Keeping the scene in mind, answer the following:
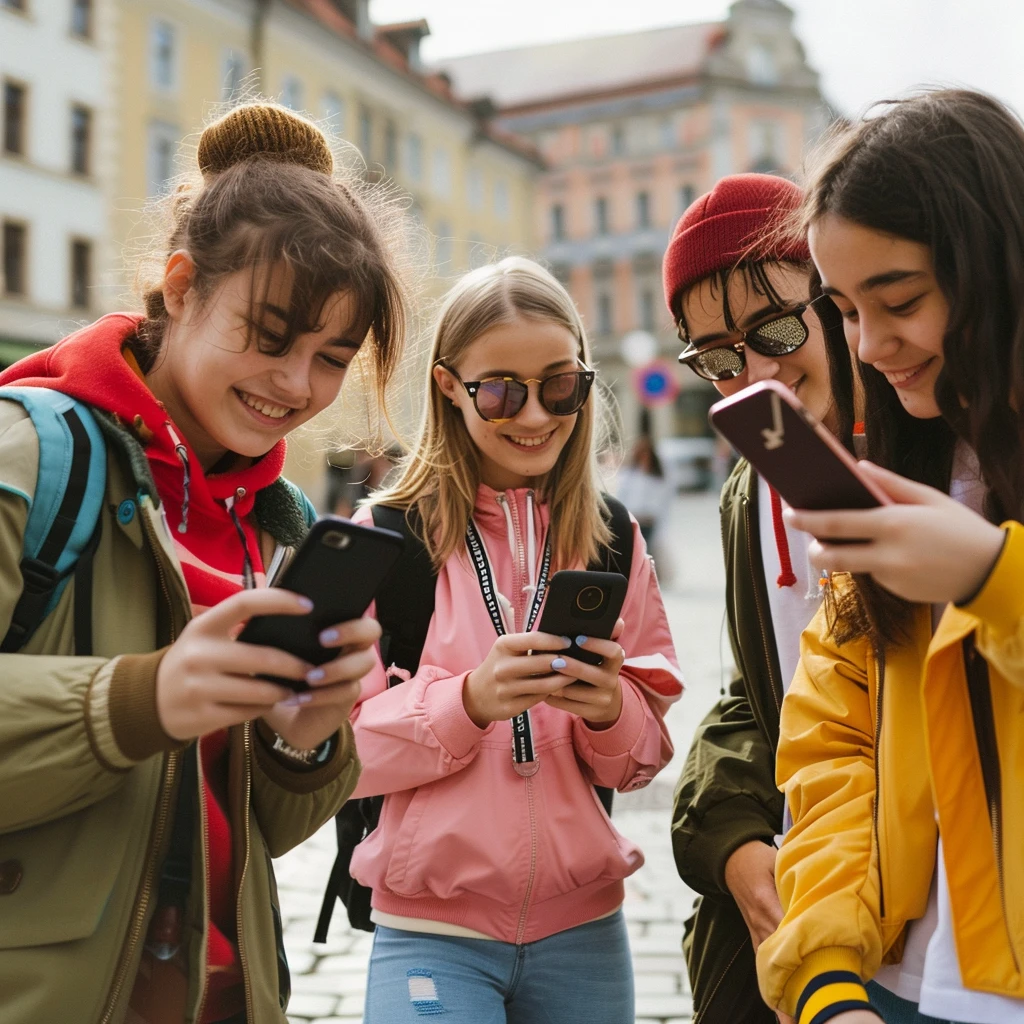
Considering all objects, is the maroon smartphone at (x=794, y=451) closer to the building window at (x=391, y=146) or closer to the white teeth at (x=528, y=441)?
the white teeth at (x=528, y=441)

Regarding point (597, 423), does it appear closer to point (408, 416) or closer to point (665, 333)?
point (408, 416)

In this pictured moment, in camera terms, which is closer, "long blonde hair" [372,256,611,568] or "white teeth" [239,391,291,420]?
"white teeth" [239,391,291,420]

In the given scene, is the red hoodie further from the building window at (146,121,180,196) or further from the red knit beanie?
the building window at (146,121,180,196)

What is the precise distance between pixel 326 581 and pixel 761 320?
1489 mm

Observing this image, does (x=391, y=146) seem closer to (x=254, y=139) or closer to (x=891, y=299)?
(x=254, y=139)

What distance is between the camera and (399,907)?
9.20 ft

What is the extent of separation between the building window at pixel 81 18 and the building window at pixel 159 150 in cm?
247

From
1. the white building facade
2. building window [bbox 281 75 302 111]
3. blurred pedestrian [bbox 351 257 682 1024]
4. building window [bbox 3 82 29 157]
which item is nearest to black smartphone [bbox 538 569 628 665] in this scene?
blurred pedestrian [bbox 351 257 682 1024]

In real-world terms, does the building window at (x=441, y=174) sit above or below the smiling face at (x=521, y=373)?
above

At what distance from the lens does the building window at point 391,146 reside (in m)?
39.6

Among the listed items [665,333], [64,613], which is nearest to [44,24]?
[64,613]

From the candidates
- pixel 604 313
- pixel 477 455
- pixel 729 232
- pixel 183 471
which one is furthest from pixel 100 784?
pixel 604 313

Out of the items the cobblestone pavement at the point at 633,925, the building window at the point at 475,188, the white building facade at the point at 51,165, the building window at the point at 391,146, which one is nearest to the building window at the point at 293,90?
the building window at the point at 391,146

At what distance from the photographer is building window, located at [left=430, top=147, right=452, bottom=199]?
4325 centimetres
